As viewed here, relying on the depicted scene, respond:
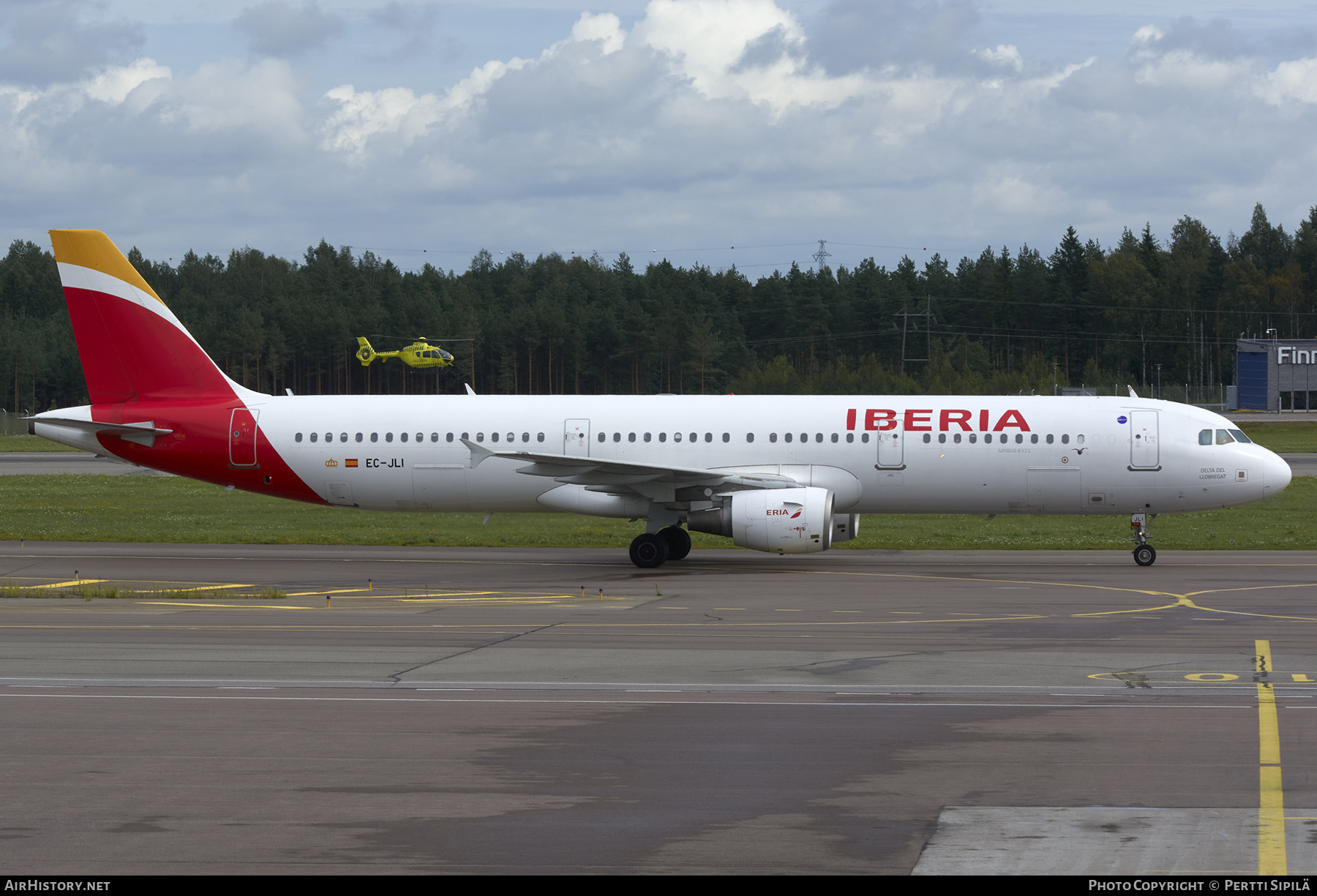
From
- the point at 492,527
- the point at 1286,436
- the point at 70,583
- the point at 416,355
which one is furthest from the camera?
the point at 416,355

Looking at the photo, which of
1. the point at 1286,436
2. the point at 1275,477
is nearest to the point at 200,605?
the point at 1275,477

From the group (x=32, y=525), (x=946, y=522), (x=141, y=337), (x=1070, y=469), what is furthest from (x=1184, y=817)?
(x=32, y=525)

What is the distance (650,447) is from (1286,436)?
65.9m

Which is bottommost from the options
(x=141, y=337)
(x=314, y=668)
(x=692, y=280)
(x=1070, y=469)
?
(x=314, y=668)

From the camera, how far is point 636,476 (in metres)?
28.4

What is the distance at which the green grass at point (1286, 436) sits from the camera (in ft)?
242

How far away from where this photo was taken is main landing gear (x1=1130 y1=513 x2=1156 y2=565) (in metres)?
29.5

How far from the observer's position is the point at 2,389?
132375mm

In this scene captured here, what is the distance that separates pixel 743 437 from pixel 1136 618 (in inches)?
419

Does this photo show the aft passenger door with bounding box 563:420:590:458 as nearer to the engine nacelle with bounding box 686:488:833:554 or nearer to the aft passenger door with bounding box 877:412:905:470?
the engine nacelle with bounding box 686:488:833:554

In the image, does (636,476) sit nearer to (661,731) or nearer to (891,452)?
(891,452)

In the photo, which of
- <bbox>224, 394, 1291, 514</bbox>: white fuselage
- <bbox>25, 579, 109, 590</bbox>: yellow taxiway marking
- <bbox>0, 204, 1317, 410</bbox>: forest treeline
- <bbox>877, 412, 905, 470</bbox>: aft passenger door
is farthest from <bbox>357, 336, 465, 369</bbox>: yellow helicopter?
<bbox>877, 412, 905, 470</bbox>: aft passenger door

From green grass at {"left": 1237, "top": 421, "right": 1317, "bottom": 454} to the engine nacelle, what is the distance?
149ft

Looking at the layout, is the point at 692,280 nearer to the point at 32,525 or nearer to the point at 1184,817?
the point at 32,525
